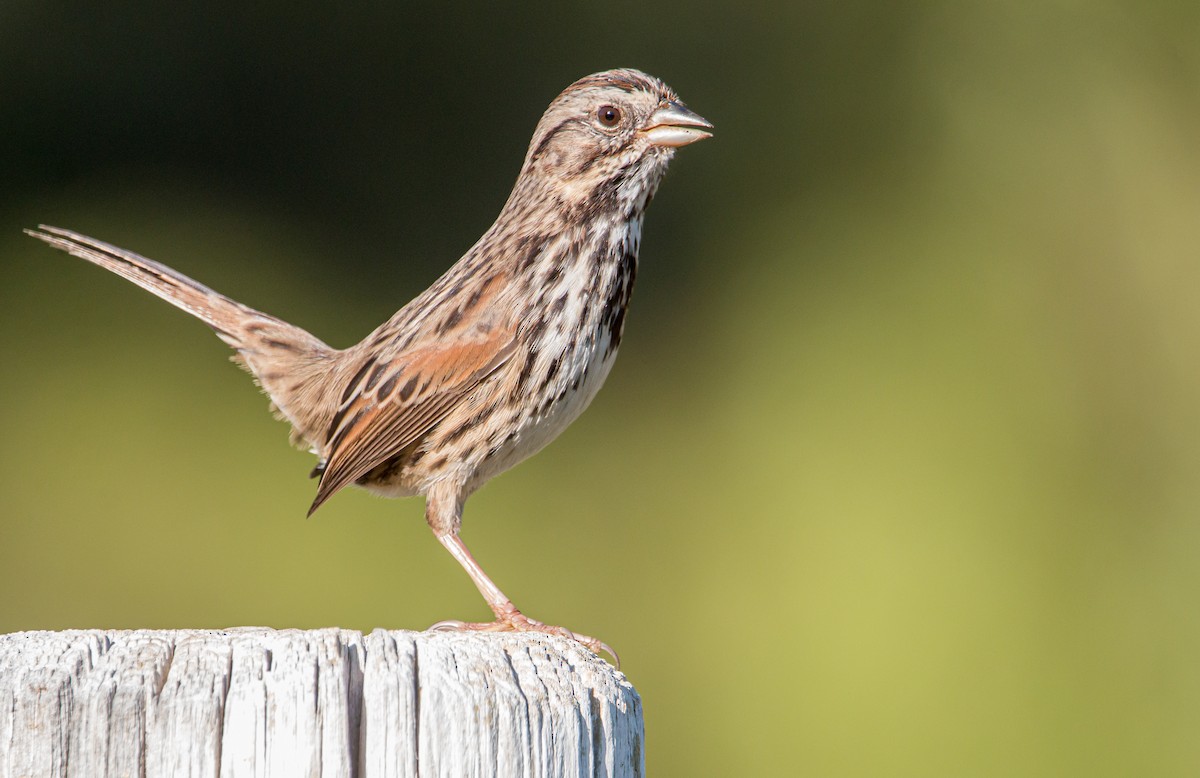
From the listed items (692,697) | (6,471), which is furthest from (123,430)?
(692,697)

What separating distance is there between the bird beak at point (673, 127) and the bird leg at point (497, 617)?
969 millimetres

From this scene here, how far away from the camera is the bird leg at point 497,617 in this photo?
2.74 m

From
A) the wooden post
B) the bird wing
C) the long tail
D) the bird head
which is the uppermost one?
the bird head

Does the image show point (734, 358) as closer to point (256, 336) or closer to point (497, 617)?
point (256, 336)

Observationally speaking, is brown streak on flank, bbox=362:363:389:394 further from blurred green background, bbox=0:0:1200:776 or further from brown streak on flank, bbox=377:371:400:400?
blurred green background, bbox=0:0:1200:776

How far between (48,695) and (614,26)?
4.67 meters

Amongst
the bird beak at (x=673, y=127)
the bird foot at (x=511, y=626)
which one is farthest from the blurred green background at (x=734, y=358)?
the bird beak at (x=673, y=127)

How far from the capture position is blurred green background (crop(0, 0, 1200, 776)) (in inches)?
197

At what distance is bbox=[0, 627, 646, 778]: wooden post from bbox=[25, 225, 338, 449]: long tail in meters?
1.84

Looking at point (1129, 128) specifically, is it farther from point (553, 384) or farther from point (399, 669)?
point (399, 669)

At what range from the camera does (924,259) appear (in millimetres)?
5785

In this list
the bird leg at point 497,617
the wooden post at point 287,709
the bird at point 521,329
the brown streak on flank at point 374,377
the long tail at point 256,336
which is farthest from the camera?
the long tail at point 256,336

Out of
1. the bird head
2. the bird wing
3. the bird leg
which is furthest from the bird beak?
the bird leg

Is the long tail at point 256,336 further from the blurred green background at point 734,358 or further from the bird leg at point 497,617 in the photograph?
the blurred green background at point 734,358
